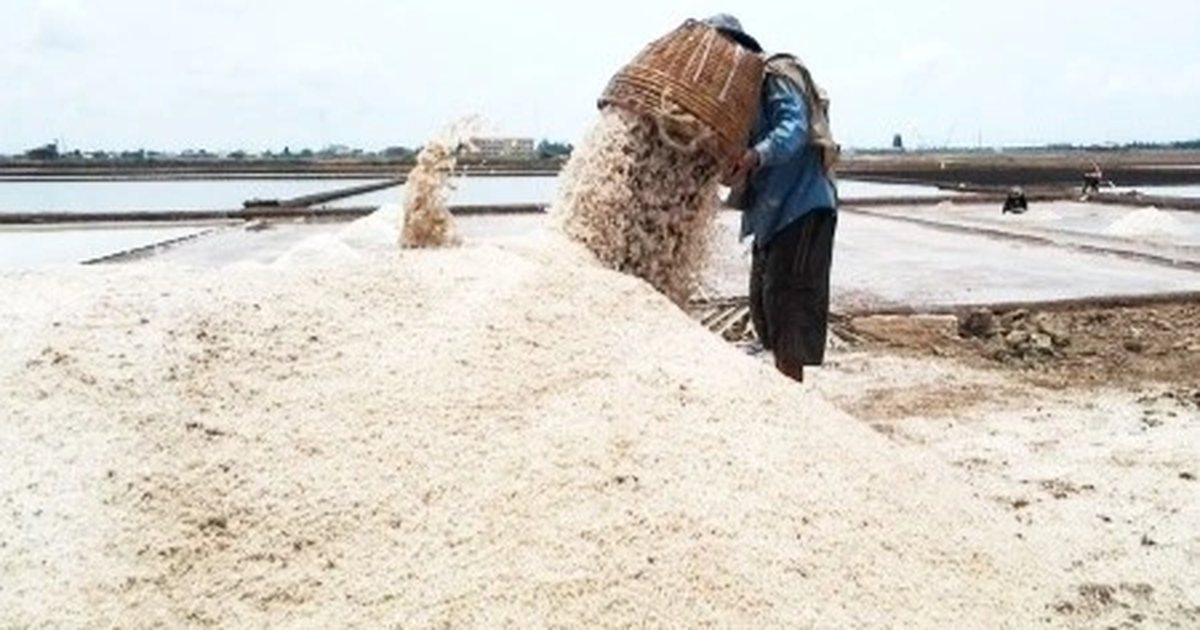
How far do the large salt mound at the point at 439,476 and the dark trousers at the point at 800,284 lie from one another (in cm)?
63

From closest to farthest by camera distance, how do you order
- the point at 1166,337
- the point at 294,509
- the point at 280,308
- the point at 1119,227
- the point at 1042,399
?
the point at 294,509, the point at 280,308, the point at 1042,399, the point at 1166,337, the point at 1119,227

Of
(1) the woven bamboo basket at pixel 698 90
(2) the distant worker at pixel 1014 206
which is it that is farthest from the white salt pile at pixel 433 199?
(2) the distant worker at pixel 1014 206

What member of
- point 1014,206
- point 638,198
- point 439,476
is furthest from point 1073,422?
point 1014,206

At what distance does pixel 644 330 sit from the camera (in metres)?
2.22

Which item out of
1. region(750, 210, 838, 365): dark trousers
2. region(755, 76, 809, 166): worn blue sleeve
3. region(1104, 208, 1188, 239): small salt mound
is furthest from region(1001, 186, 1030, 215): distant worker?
region(755, 76, 809, 166): worn blue sleeve

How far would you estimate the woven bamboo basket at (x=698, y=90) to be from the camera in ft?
8.61

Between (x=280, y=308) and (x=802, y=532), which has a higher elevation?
(x=280, y=308)

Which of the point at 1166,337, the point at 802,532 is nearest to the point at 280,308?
the point at 802,532

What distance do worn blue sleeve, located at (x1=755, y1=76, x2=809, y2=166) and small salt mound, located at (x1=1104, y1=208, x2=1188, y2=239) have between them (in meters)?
7.79

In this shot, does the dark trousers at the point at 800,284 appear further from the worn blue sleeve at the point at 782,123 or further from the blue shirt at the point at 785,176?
the worn blue sleeve at the point at 782,123

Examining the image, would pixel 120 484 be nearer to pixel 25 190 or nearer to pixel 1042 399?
pixel 1042 399

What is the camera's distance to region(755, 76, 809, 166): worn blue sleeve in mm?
2635

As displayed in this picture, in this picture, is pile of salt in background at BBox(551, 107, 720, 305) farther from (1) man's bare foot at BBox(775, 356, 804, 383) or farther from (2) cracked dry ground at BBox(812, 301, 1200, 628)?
(2) cracked dry ground at BBox(812, 301, 1200, 628)

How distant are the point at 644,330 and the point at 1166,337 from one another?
3313 mm
